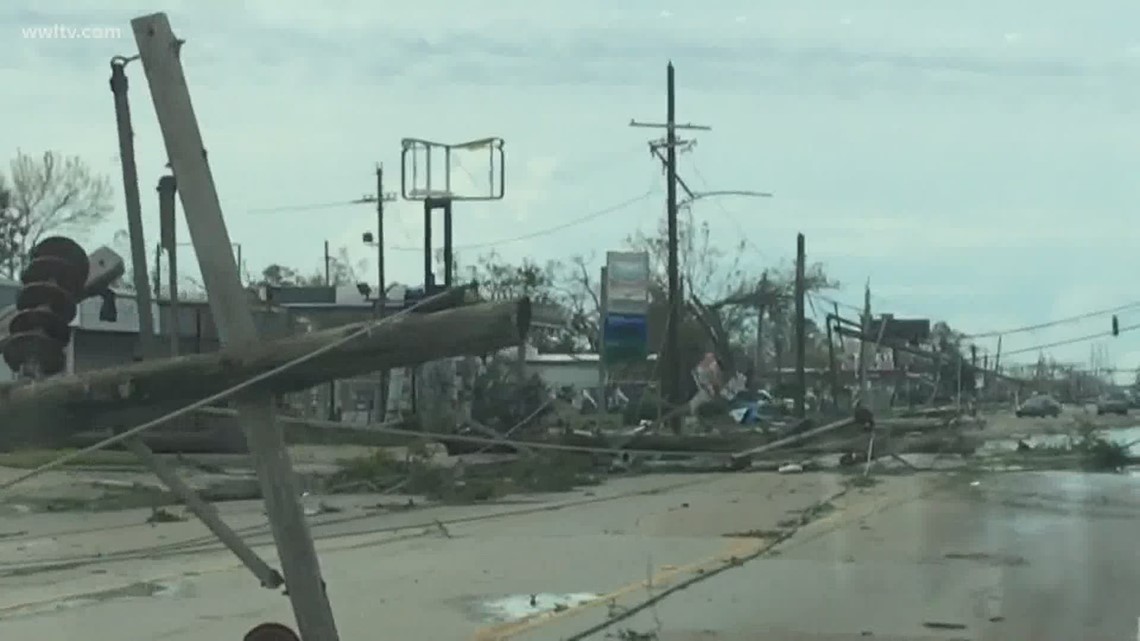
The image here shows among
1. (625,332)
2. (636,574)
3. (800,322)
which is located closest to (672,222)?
(625,332)

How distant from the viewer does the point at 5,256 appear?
37.9 m

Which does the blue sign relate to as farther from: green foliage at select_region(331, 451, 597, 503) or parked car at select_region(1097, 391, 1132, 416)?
parked car at select_region(1097, 391, 1132, 416)

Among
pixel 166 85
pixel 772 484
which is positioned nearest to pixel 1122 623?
pixel 166 85

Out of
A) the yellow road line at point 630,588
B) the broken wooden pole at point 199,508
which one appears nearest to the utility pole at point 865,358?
the yellow road line at point 630,588

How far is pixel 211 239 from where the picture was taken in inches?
301

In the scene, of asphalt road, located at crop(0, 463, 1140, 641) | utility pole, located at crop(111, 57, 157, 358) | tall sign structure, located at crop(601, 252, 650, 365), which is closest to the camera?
utility pole, located at crop(111, 57, 157, 358)

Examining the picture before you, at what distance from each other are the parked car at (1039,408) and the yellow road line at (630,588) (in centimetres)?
6121

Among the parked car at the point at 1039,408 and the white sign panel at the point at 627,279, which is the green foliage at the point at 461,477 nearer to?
the white sign panel at the point at 627,279

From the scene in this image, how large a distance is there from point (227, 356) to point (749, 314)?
9280 centimetres

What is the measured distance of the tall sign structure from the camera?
51656 millimetres

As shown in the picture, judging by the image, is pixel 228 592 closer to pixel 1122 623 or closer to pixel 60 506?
pixel 1122 623

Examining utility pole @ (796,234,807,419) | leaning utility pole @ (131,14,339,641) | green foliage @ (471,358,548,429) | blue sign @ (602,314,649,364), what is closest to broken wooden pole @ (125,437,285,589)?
leaning utility pole @ (131,14,339,641)

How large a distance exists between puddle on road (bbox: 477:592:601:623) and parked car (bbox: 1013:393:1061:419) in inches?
2593

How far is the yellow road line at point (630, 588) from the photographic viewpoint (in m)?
12.2
